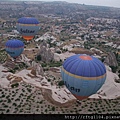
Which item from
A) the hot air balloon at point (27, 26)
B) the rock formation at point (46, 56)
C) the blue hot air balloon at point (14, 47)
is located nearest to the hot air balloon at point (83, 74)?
the blue hot air balloon at point (14, 47)

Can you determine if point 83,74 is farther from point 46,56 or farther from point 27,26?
point 27,26

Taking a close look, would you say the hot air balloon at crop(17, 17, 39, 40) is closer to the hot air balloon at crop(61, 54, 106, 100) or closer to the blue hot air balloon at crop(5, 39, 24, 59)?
the blue hot air balloon at crop(5, 39, 24, 59)

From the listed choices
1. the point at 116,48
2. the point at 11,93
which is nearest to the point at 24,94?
the point at 11,93

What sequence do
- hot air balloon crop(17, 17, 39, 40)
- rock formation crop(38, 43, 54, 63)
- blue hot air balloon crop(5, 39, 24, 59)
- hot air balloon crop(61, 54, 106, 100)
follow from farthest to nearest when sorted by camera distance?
1. hot air balloon crop(17, 17, 39, 40)
2. rock formation crop(38, 43, 54, 63)
3. blue hot air balloon crop(5, 39, 24, 59)
4. hot air balloon crop(61, 54, 106, 100)

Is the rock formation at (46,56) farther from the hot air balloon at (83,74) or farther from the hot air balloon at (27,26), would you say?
the hot air balloon at (83,74)

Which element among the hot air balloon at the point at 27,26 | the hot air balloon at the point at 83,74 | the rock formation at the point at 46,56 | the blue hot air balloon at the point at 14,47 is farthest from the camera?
the hot air balloon at the point at 27,26

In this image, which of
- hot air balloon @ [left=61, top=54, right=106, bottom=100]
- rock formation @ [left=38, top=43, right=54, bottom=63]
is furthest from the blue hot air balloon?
hot air balloon @ [left=61, top=54, right=106, bottom=100]

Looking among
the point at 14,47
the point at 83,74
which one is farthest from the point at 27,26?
the point at 83,74

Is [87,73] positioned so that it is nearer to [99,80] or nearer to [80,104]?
[99,80]
